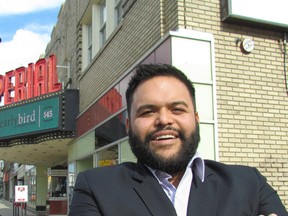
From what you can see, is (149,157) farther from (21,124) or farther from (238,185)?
(21,124)

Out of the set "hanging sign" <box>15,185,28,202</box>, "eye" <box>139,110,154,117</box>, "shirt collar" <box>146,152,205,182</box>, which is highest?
"eye" <box>139,110,154,117</box>

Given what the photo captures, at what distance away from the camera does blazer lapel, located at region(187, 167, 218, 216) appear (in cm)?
175

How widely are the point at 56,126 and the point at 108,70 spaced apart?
467 cm

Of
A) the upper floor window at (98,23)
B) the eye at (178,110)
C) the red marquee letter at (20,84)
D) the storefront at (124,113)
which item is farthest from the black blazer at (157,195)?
the red marquee letter at (20,84)

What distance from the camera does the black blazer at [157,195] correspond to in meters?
1.75

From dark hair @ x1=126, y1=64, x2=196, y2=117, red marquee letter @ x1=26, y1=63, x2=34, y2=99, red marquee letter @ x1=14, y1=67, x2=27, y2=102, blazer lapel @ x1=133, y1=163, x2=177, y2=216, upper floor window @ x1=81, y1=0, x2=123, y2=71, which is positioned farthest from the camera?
red marquee letter @ x1=14, y1=67, x2=27, y2=102

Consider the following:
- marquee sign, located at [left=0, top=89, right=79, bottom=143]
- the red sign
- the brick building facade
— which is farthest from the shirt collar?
the red sign

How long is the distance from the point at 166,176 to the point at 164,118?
26cm

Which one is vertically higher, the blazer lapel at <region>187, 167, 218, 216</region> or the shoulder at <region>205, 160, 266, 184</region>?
the shoulder at <region>205, 160, 266, 184</region>

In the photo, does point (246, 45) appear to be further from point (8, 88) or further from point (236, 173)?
point (8, 88)

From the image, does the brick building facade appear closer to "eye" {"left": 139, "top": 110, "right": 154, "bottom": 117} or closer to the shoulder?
the shoulder

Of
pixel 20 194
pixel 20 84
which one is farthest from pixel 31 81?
pixel 20 194

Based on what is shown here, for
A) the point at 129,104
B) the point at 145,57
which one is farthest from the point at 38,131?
the point at 129,104

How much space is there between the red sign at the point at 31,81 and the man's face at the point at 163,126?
13.4 meters
